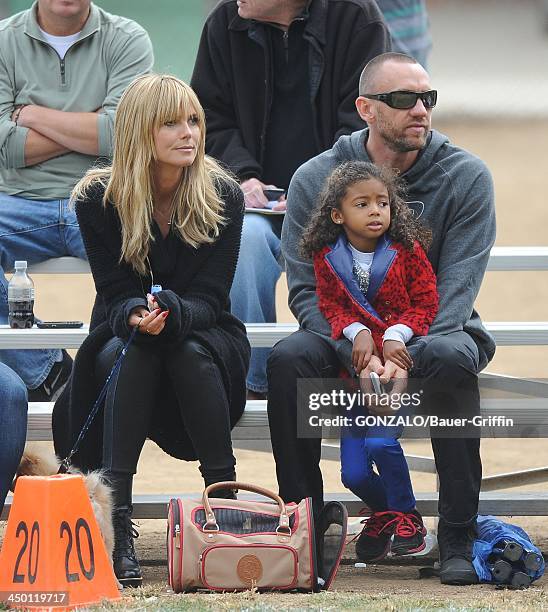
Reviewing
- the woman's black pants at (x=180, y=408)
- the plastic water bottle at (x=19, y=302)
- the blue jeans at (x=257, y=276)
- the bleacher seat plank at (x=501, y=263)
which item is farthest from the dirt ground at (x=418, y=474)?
the bleacher seat plank at (x=501, y=263)

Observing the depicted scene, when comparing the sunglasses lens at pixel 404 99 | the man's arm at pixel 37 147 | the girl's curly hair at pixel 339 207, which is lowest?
the girl's curly hair at pixel 339 207

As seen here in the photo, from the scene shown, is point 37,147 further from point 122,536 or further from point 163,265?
point 122,536

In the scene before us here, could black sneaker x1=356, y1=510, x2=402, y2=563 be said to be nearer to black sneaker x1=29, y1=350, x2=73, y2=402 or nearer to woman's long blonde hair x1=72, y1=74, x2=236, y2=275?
woman's long blonde hair x1=72, y1=74, x2=236, y2=275

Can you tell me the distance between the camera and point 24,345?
4.70 metres

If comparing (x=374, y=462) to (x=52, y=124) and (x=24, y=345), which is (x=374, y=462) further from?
(x=52, y=124)

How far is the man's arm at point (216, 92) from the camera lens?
17.3ft

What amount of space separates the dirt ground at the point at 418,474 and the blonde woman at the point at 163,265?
0.53m

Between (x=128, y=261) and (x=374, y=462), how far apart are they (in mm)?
967

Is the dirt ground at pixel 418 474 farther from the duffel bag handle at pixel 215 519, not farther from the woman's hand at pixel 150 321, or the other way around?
the woman's hand at pixel 150 321

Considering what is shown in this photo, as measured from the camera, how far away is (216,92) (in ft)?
17.4

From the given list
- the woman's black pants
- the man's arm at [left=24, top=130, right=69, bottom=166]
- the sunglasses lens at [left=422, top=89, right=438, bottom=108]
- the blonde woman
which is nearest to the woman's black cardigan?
the blonde woman

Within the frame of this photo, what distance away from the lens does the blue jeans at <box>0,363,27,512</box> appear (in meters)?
3.97

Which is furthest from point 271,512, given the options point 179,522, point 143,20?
point 143,20

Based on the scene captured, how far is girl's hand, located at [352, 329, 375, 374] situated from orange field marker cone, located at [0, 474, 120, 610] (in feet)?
3.03
